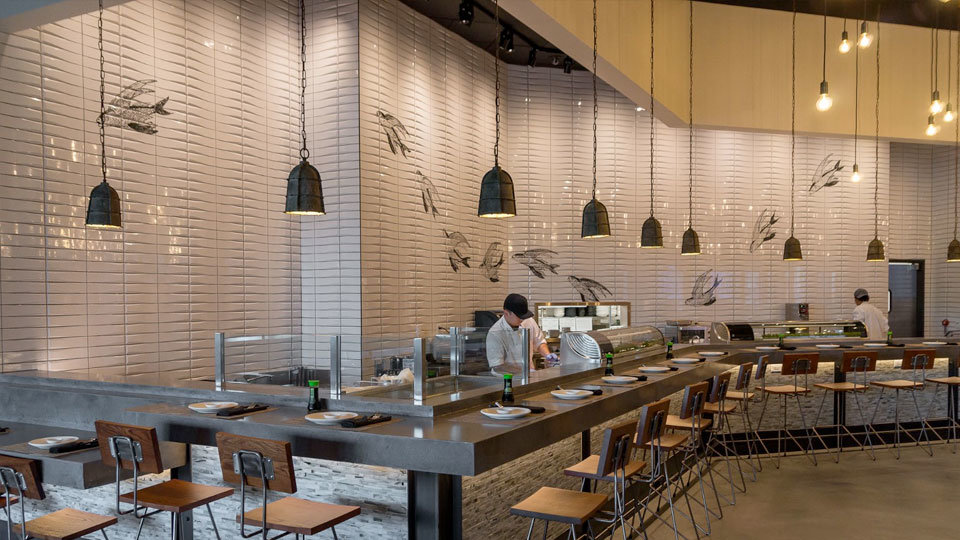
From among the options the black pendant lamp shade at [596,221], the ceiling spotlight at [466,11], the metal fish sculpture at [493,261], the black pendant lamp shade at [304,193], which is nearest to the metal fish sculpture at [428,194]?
the metal fish sculpture at [493,261]

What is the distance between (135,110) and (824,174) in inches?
337

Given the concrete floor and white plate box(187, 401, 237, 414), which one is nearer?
white plate box(187, 401, 237, 414)

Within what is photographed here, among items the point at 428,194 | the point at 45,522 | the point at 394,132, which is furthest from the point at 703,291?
the point at 45,522

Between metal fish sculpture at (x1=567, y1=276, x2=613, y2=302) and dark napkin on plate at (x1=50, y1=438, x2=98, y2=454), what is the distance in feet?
19.8

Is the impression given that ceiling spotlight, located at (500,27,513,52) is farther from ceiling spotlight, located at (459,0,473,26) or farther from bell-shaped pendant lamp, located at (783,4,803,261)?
bell-shaped pendant lamp, located at (783,4,803,261)

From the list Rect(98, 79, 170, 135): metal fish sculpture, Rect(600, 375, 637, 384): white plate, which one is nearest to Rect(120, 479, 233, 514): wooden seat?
Rect(600, 375, 637, 384): white plate

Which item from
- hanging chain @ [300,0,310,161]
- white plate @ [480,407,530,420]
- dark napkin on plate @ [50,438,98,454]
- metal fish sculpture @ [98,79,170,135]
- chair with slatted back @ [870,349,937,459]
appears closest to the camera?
white plate @ [480,407,530,420]

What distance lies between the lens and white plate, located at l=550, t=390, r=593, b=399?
3.79 meters

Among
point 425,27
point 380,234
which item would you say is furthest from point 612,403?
point 425,27

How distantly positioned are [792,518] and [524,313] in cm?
236

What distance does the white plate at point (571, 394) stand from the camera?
3.79 meters

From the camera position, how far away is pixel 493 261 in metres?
8.21

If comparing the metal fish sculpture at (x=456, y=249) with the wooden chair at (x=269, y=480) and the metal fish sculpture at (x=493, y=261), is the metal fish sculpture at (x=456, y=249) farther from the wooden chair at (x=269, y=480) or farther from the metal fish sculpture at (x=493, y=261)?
the wooden chair at (x=269, y=480)

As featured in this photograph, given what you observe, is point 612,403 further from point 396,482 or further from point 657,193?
point 657,193
